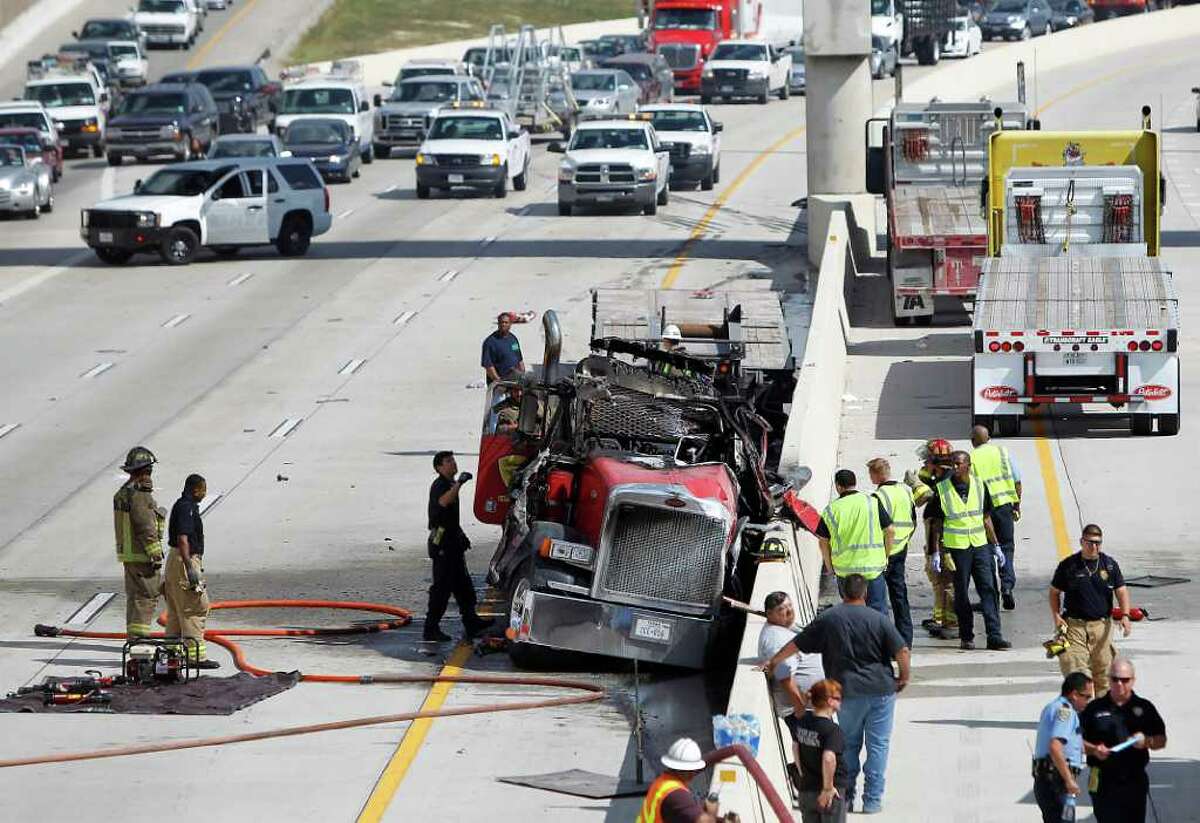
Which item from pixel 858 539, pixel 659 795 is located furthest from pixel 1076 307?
pixel 659 795

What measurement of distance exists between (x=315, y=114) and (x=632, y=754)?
133ft

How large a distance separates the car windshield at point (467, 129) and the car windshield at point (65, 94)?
1398 centimetres

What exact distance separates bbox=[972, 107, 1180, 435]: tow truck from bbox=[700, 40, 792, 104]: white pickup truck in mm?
39762

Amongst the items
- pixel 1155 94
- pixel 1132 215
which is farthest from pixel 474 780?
pixel 1155 94

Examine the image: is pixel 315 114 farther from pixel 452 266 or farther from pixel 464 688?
pixel 464 688

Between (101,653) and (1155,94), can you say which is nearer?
(101,653)

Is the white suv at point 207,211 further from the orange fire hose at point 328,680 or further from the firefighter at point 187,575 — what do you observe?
the firefighter at point 187,575

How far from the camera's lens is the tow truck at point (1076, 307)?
79.1 feet

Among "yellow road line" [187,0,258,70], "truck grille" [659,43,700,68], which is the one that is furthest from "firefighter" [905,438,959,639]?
"yellow road line" [187,0,258,70]

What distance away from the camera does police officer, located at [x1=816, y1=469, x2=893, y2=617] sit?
51.8 feet

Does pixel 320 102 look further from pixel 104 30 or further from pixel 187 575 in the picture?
pixel 187 575

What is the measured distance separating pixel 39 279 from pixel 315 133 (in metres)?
13.2

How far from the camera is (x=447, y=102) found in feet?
182

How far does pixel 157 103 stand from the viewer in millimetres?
54312
